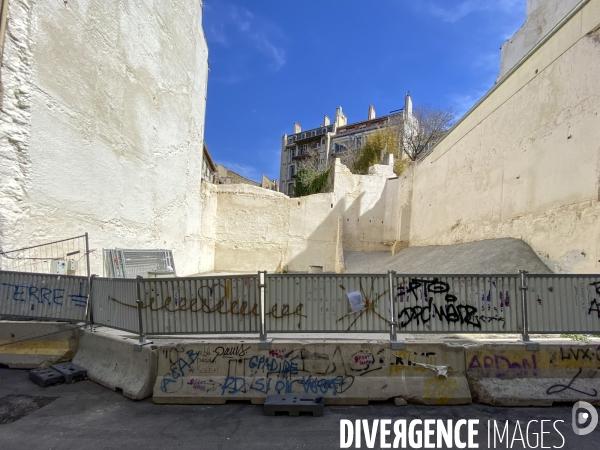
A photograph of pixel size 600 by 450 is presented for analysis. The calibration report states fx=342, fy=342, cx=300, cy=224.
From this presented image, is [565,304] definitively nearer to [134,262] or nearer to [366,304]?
[366,304]

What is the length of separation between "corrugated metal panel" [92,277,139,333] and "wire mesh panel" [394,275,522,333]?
4.03m

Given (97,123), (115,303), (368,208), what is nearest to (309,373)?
(115,303)

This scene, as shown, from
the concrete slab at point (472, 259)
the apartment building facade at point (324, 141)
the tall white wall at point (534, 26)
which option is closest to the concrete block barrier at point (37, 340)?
the concrete slab at point (472, 259)

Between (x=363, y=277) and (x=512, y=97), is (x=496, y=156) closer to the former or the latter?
(x=512, y=97)

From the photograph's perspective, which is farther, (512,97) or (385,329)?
(512,97)

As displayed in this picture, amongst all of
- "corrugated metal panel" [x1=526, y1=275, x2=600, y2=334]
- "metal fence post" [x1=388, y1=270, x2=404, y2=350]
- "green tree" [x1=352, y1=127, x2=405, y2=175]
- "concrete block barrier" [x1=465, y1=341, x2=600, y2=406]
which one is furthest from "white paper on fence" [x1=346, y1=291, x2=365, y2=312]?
"green tree" [x1=352, y1=127, x2=405, y2=175]

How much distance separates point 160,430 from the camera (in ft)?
12.7

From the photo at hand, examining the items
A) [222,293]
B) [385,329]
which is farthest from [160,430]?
[385,329]

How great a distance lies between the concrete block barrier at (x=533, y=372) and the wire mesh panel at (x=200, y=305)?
3172 mm

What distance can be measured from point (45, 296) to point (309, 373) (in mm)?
5025

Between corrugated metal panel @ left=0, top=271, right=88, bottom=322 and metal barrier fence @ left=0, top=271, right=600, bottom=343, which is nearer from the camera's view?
metal barrier fence @ left=0, top=271, right=600, bottom=343

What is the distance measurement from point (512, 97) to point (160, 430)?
1427 centimetres

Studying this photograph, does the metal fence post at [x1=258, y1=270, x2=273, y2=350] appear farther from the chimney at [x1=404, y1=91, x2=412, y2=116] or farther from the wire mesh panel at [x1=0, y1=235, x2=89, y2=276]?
the chimney at [x1=404, y1=91, x2=412, y2=116]

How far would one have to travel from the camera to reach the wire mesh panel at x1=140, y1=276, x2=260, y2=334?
199 inches
